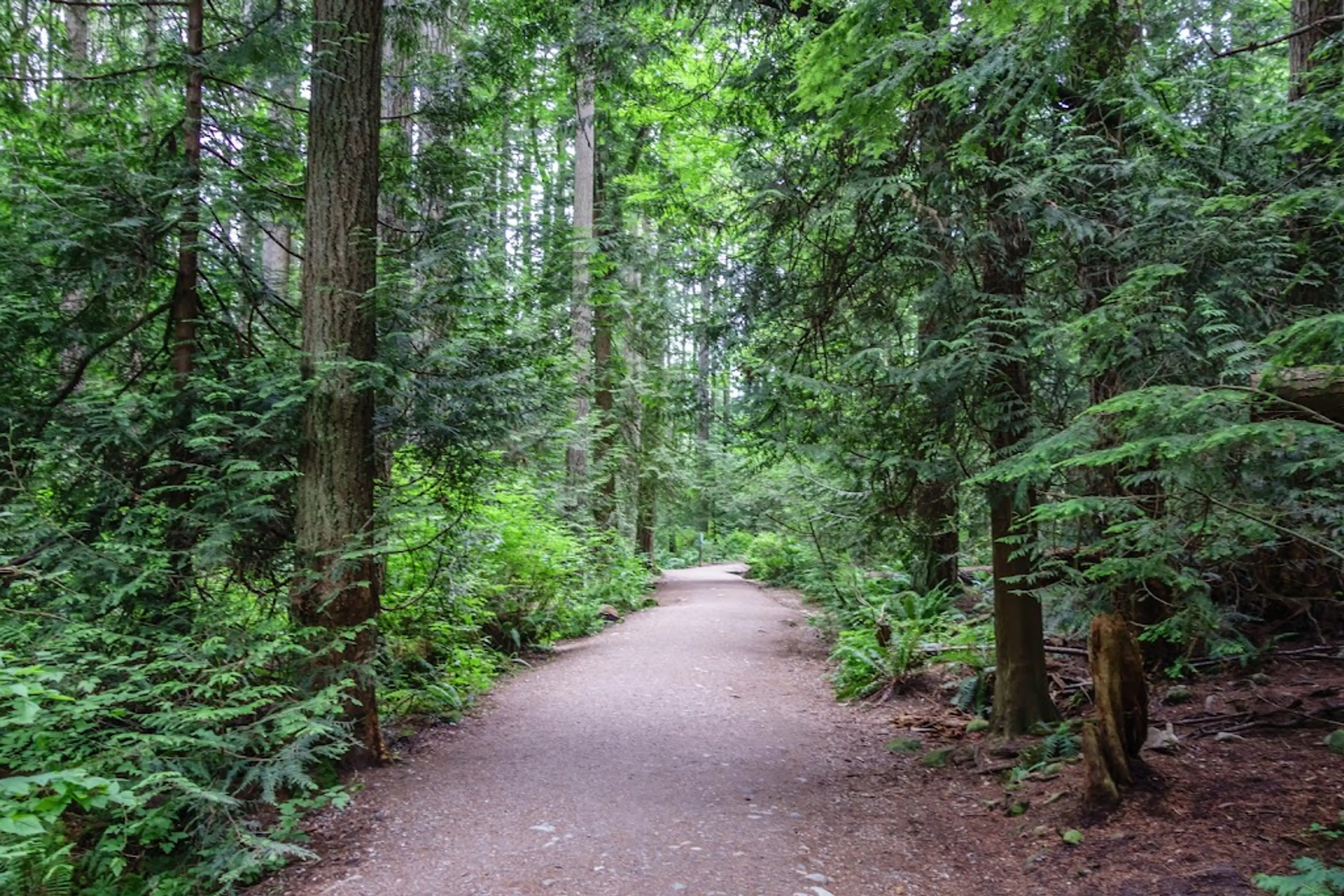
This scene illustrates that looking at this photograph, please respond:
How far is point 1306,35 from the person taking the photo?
616cm

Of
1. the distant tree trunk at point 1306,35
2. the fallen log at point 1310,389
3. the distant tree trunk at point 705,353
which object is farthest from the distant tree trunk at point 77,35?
the distant tree trunk at point 1306,35

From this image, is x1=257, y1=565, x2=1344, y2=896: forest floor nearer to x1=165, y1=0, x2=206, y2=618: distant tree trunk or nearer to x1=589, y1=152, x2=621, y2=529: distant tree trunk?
x1=165, y1=0, x2=206, y2=618: distant tree trunk

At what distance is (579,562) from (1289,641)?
364 inches

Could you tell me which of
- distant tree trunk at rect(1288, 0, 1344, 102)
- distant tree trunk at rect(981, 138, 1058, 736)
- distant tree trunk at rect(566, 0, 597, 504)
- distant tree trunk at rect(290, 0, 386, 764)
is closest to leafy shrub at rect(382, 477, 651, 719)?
distant tree trunk at rect(290, 0, 386, 764)

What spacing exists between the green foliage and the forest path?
1666 mm

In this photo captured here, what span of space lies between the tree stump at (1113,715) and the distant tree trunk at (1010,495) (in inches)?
23.7

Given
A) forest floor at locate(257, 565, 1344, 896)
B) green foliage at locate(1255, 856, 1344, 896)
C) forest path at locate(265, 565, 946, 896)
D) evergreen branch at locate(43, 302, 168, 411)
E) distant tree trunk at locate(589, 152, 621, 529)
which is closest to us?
green foliage at locate(1255, 856, 1344, 896)

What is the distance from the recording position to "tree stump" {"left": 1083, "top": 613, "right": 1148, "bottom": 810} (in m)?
4.77

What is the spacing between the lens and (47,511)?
5020 mm

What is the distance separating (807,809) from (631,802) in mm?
1283

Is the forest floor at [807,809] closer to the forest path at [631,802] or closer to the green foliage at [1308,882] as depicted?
the forest path at [631,802]

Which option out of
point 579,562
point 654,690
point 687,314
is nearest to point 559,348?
point 654,690

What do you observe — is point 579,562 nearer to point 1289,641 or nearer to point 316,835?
point 316,835

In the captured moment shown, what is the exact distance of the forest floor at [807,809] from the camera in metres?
4.19
